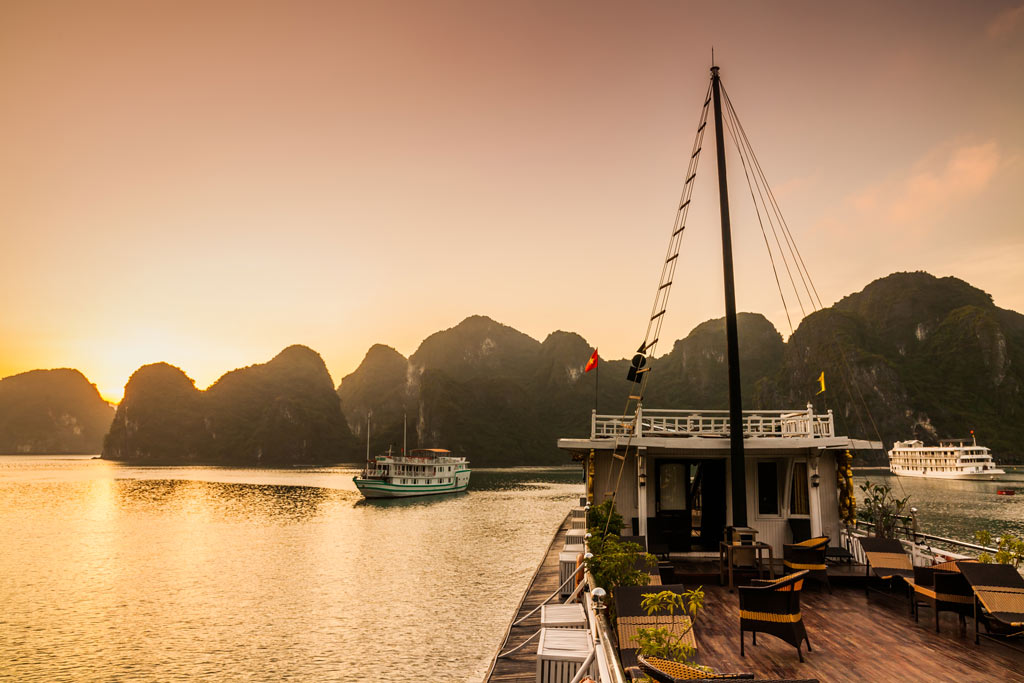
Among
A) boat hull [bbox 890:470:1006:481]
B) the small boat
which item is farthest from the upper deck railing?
boat hull [bbox 890:470:1006:481]

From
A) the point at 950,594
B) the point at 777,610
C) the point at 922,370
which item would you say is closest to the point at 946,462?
the point at 922,370

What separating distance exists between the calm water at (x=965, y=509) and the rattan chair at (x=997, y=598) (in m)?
39.0

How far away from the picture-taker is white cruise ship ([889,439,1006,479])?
9475 centimetres

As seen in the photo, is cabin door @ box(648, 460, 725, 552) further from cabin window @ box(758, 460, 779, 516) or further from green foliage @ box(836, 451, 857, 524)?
green foliage @ box(836, 451, 857, 524)

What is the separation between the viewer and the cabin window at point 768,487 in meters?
13.7

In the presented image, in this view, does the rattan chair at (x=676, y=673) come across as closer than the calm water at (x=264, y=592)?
Yes

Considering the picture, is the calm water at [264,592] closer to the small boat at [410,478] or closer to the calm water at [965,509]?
the small boat at [410,478]

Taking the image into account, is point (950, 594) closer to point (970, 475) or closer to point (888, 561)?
point (888, 561)

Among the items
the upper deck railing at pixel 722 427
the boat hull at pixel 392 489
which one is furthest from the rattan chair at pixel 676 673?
the boat hull at pixel 392 489

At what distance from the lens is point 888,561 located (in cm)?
1003

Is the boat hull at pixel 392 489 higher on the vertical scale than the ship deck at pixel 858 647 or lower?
lower

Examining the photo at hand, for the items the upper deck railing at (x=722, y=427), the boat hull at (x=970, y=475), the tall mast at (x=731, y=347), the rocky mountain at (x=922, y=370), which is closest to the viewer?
the tall mast at (x=731, y=347)

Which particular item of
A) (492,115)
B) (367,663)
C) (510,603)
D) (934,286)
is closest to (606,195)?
(492,115)

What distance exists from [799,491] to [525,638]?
24.1 ft
